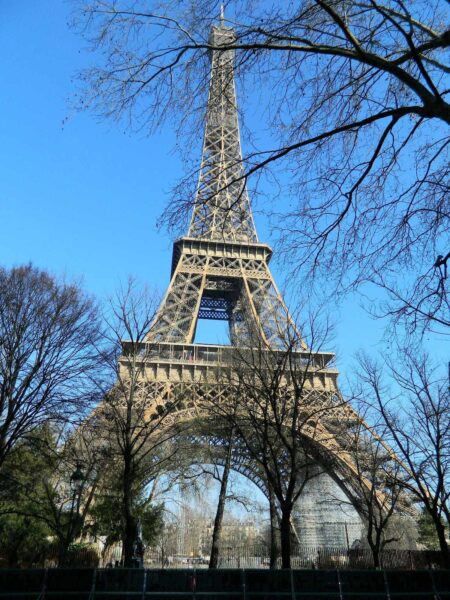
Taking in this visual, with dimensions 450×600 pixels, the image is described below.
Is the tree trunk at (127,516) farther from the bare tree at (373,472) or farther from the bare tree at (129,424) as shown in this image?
the bare tree at (373,472)

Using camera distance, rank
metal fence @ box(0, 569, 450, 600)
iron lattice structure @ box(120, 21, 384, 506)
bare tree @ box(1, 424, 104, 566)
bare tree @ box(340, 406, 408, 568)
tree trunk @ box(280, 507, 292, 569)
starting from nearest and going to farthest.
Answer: metal fence @ box(0, 569, 450, 600)
tree trunk @ box(280, 507, 292, 569)
bare tree @ box(1, 424, 104, 566)
bare tree @ box(340, 406, 408, 568)
iron lattice structure @ box(120, 21, 384, 506)

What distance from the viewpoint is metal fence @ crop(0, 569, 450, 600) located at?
367 inches

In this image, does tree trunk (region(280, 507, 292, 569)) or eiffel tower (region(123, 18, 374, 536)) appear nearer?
tree trunk (region(280, 507, 292, 569))

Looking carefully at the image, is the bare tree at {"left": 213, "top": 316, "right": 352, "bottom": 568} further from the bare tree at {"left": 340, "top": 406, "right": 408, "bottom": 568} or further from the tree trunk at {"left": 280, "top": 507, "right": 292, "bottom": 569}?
the bare tree at {"left": 340, "top": 406, "right": 408, "bottom": 568}

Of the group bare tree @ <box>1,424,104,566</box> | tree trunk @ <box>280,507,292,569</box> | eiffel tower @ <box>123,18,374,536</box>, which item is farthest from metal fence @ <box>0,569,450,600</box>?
eiffel tower @ <box>123,18,374,536</box>

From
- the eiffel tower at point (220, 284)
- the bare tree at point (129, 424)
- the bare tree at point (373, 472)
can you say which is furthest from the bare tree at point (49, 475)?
the bare tree at point (373, 472)

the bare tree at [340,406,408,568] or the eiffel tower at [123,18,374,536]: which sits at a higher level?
the eiffel tower at [123,18,374,536]

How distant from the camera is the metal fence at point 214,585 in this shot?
931 centimetres

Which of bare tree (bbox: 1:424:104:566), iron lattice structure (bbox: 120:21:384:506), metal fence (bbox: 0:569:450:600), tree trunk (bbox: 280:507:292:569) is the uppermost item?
iron lattice structure (bbox: 120:21:384:506)

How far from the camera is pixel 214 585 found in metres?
9.69

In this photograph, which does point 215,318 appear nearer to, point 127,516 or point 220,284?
point 220,284

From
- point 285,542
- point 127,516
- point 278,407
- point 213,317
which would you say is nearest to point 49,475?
point 127,516

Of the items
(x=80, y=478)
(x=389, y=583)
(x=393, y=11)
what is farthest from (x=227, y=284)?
(x=393, y=11)

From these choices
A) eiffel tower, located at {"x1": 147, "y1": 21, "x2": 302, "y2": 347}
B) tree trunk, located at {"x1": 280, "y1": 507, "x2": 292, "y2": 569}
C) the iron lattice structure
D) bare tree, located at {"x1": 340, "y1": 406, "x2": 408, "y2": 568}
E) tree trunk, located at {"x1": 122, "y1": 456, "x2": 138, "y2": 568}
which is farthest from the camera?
eiffel tower, located at {"x1": 147, "y1": 21, "x2": 302, "y2": 347}
